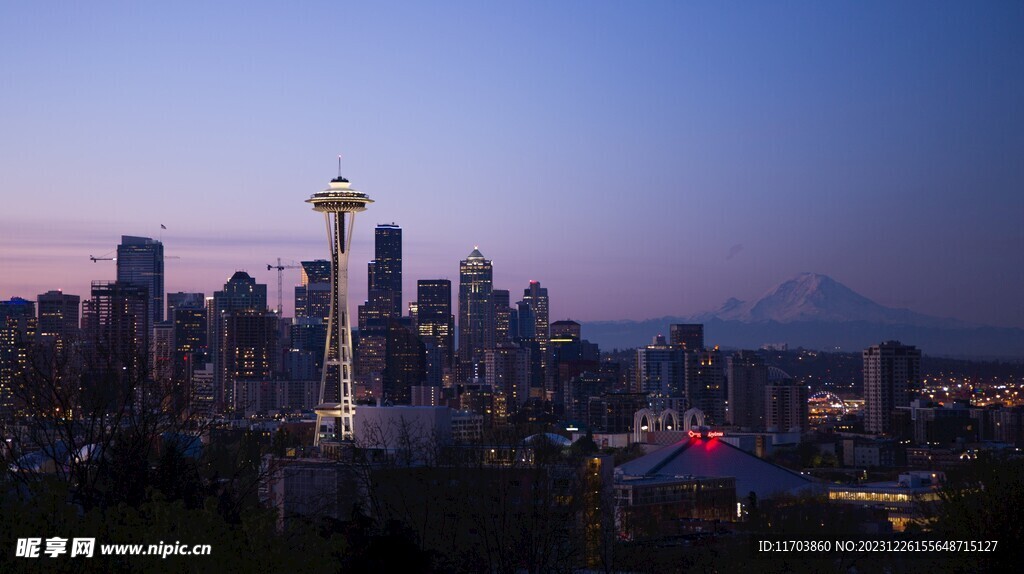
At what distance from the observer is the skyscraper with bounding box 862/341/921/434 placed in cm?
11900

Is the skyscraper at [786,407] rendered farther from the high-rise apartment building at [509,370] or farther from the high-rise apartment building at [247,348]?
the high-rise apartment building at [247,348]

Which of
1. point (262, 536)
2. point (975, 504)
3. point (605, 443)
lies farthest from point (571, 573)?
point (605, 443)

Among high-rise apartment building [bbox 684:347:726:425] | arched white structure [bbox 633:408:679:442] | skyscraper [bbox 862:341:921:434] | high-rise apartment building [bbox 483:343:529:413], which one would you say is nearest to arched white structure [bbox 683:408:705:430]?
arched white structure [bbox 633:408:679:442]

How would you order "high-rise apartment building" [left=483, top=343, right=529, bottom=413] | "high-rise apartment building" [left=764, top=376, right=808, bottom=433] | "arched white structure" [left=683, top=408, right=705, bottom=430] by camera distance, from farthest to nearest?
"high-rise apartment building" [left=483, top=343, right=529, bottom=413]
"high-rise apartment building" [left=764, top=376, right=808, bottom=433]
"arched white structure" [left=683, top=408, right=705, bottom=430]

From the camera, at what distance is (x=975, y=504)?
1534 cm

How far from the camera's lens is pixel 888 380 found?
392 feet

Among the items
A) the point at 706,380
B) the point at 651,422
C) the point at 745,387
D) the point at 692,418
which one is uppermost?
the point at 706,380

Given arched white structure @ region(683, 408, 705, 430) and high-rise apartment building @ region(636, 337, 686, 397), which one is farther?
high-rise apartment building @ region(636, 337, 686, 397)

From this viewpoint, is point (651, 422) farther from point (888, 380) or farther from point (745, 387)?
point (745, 387)

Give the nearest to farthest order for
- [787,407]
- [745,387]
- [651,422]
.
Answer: [651,422] < [787,407] < [745,387]

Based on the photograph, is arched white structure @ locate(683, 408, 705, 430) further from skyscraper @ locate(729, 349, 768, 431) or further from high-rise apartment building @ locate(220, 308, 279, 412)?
high-rise apartment building @ locate(220, 308, 279, 412)

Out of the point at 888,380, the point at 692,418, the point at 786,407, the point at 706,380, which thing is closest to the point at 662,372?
the point at 706,380

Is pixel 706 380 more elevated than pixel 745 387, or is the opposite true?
pixel 706 380

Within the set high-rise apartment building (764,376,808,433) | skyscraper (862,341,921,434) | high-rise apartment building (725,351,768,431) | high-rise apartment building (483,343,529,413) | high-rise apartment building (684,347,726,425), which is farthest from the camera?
high-rise apartment building (483,343,529,413)
